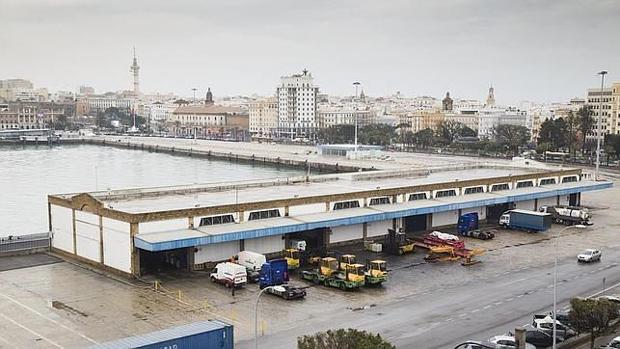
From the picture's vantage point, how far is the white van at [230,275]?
76.0 feet

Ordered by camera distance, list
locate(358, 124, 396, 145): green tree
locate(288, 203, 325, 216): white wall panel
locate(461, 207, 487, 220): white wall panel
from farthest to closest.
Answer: locate(358, 124, 396, 145): green tree, locate(461, 207, 487, 220): white wall panel, locate(288, 203, 325, 216): white wall panel

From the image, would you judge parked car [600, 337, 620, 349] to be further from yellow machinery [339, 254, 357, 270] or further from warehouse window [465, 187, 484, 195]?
warehouse window [465, 187, 484, 195]

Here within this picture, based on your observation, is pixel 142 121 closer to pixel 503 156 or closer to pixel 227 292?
pixel 503 156

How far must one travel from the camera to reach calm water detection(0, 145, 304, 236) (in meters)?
47.0

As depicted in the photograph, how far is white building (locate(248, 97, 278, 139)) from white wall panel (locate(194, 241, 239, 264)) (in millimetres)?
125602

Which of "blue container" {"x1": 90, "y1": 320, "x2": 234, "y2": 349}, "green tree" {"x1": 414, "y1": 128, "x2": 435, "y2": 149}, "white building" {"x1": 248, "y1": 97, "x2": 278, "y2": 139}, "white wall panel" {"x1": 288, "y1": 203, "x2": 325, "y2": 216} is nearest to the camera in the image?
"blue container" {"x1": 90, "y1": 320, "x2": 234, "y2": 349}

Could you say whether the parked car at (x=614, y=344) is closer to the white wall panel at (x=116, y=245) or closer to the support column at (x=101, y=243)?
the white wall panel at (x=116, y=245)

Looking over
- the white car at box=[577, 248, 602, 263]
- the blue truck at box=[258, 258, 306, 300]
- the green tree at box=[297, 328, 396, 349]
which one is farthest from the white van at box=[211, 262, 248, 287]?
the white car at box=[577, 248, 602, 263]

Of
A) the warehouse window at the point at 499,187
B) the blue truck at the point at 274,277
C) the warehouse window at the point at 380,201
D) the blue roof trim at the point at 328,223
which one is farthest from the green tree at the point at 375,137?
the blue truck at the point at 274,277

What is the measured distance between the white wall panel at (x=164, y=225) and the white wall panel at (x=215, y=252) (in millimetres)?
1055

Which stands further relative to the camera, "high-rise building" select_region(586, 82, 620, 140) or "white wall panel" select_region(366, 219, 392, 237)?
"high-rise building" select_region(586, 82, 620, 140)

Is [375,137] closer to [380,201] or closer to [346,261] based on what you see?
[380,201]

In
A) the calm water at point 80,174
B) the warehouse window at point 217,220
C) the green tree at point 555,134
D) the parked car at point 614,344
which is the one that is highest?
the green tree at point 555,134

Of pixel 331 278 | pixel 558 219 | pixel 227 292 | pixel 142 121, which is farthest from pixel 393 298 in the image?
pixel 142 121
